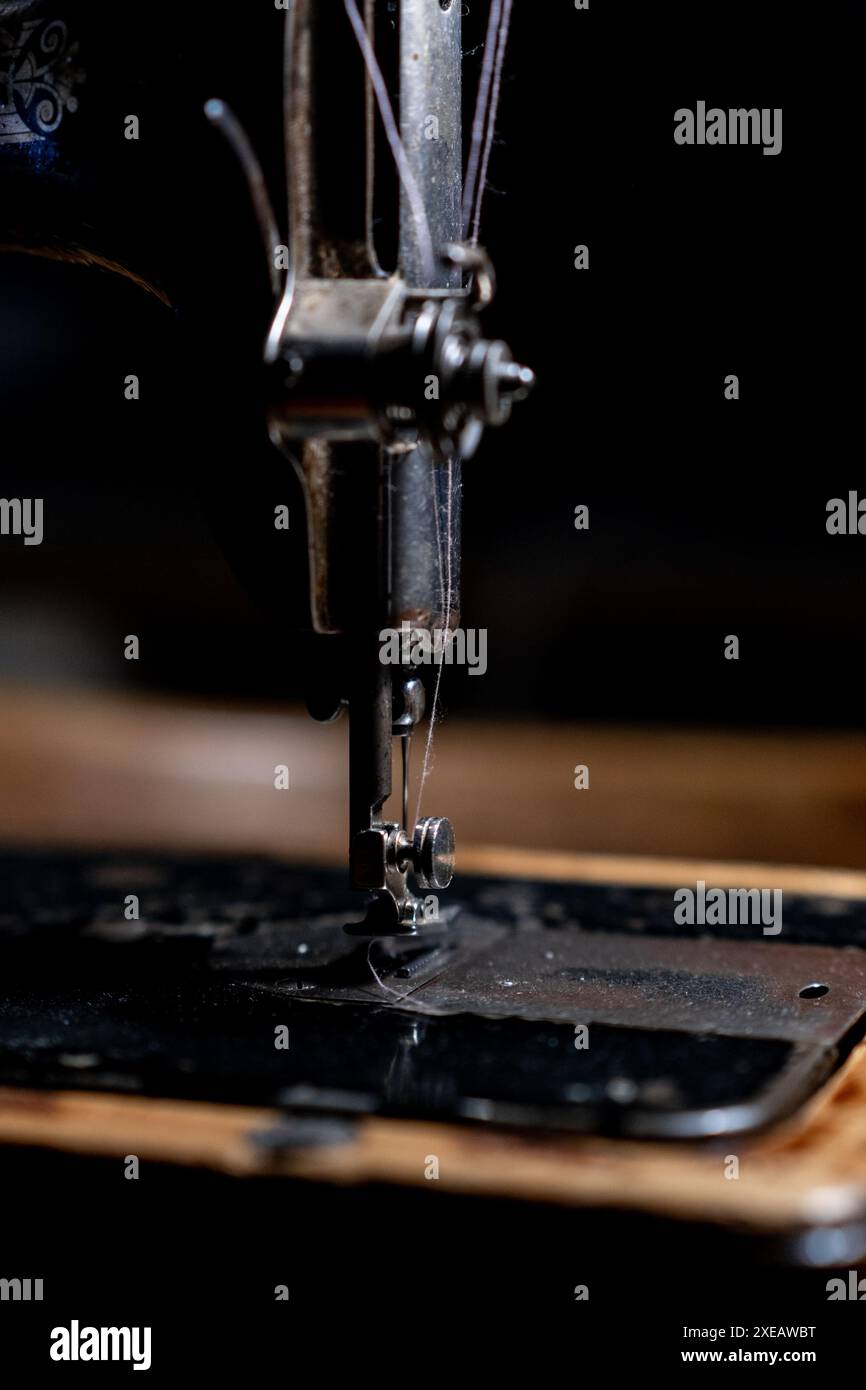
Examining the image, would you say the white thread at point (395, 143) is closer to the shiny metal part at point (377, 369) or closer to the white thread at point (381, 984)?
the shiny metal part at point (377, 369)

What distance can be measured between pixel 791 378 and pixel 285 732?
90cm

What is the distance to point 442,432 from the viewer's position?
871mm

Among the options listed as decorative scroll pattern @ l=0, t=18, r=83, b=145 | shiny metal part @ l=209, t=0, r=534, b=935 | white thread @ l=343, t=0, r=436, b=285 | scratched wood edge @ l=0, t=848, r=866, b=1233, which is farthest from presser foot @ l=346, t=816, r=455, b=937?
decorative scroll pattern @ l=0, t=18, r=83, b=145

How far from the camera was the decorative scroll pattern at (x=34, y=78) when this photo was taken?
42.0 inches

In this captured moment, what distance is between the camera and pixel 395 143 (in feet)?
3.09

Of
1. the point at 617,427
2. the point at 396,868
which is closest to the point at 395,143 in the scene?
the point at 396,868

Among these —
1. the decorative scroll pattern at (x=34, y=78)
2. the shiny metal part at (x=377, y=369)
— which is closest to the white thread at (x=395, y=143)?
the shiny metal part at (x=377, y=369)

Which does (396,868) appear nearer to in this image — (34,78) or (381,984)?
(381,984)

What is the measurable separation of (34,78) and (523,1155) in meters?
0.79

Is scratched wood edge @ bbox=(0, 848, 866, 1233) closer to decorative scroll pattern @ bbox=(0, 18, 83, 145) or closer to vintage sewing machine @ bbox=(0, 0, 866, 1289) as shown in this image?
vintage sewing machine @ bbox=(0, 0, 866, 1289)

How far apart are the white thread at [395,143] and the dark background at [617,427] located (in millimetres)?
296

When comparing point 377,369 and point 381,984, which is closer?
point 377,369

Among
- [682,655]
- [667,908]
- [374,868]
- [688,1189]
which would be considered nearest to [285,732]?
[682,655]
